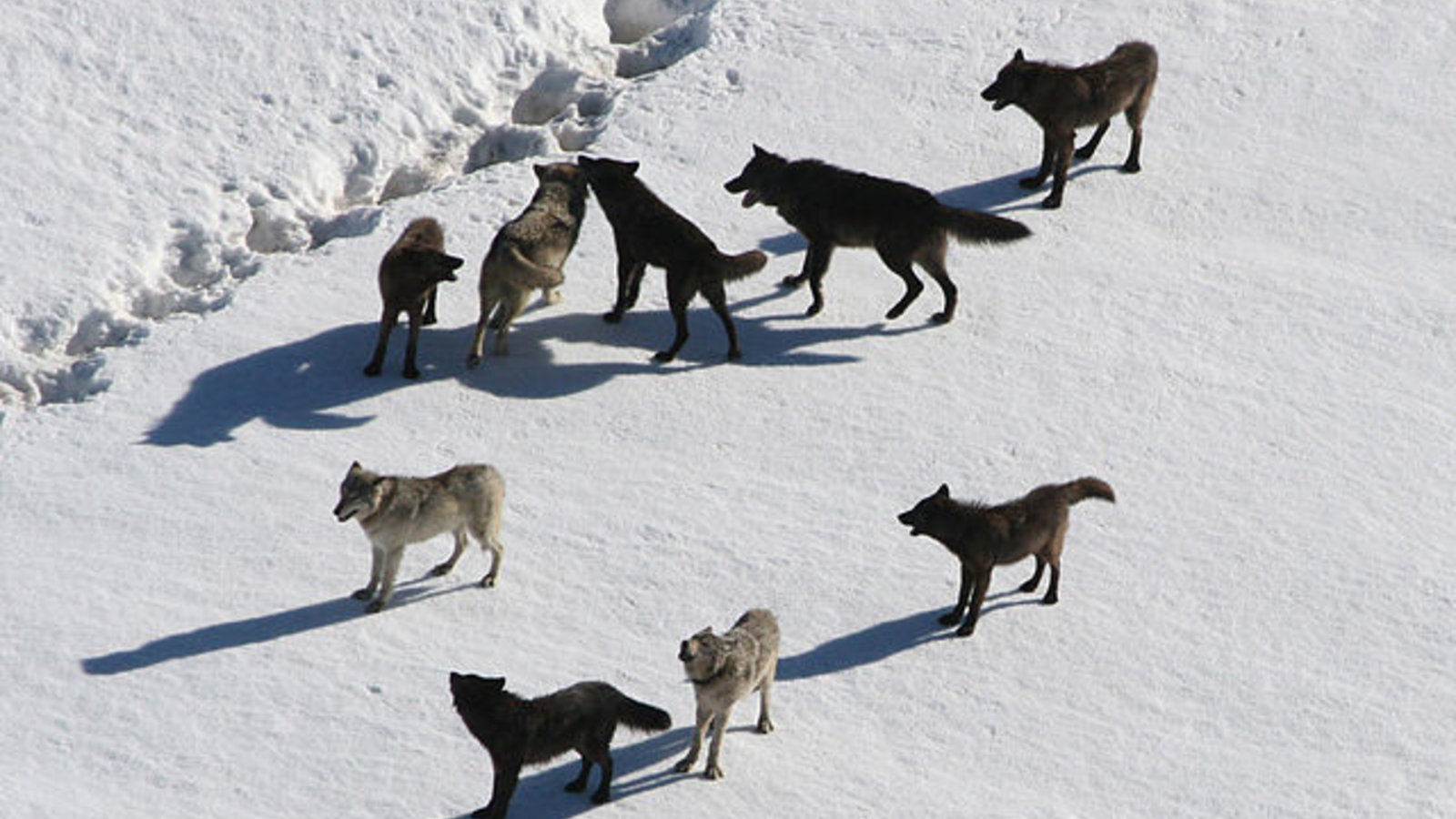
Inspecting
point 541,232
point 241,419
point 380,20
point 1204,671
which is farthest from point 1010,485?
point 380,20

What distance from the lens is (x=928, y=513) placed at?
14500mm

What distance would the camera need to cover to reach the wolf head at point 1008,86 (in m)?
19.2

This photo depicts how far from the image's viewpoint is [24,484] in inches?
604

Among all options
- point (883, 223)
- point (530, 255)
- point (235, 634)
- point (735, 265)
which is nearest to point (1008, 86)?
point (883, 223)

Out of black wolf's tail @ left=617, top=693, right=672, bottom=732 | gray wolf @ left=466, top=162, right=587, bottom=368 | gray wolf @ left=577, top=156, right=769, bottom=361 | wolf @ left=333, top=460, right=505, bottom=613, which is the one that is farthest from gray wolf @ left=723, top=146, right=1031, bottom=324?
black wolf's tail @ left=617, top=693, right=672, bottom=732

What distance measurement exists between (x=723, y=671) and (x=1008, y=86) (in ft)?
27.1

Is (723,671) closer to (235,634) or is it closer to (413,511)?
(413,511)

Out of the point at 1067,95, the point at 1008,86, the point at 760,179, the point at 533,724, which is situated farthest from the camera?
the point at 1008,86

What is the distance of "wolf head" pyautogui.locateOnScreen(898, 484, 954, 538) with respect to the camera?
47.5ft

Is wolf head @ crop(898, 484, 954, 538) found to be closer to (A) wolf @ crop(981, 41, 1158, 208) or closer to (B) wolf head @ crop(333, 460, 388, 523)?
(B) wolf head @ crop(333, 460, 388, 523)

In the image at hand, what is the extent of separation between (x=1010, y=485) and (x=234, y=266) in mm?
6994

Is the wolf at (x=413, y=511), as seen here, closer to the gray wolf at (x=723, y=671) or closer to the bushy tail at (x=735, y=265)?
the gray wolf at (x=723, y=671)

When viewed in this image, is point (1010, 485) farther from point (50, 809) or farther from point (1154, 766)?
point (50, 809)

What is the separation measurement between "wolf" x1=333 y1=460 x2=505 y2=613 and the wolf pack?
12mm
